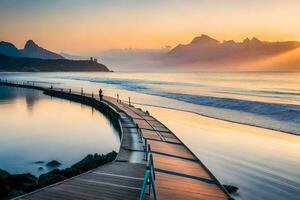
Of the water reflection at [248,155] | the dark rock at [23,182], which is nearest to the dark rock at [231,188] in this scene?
the water reflection at [248,155]

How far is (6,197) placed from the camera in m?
10.2

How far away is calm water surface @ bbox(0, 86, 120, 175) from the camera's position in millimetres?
17125

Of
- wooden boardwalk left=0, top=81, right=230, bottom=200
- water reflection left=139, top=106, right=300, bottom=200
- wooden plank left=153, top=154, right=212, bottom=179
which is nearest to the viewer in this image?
wooden boardwalk left=0, top=81, right=230, bottom=200

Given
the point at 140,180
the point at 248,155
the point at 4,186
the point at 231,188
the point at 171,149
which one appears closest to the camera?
the point at 140,180

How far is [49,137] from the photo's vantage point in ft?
73.9

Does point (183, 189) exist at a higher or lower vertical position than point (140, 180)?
lower

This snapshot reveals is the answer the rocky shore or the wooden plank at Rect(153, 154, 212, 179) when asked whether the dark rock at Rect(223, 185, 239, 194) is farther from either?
the rocky shore

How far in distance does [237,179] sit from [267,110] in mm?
25275

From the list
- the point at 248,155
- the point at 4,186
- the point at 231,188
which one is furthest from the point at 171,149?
the point at 4,186

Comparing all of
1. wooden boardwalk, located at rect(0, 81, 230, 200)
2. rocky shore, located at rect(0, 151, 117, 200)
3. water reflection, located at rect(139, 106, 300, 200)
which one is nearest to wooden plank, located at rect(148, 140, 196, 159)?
wooden boardwalk, located at rect(0, 81, 230, 200)

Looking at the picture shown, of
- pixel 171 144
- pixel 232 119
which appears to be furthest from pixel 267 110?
pixel 171 144

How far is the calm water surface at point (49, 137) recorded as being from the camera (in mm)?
17125

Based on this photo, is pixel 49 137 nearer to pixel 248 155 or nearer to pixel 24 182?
pixel 24 182

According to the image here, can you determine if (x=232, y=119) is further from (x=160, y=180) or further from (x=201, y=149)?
(x=160, y=180)
